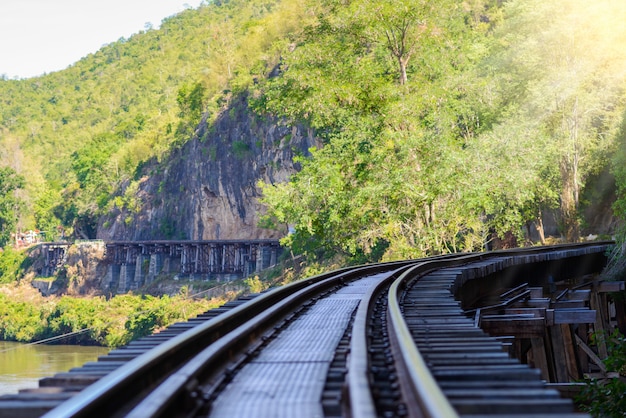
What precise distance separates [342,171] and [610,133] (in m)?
12.4

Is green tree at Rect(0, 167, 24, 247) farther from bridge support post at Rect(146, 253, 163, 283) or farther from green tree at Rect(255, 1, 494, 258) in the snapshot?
green tree at Rect(255, 1, 494, 258)

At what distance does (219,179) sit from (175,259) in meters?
11.2

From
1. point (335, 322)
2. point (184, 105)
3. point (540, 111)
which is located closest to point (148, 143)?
point (184, 105)

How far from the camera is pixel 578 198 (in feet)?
120

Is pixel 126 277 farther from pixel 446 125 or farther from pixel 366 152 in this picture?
pixel 366 152

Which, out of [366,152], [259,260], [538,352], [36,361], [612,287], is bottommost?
[36,361]

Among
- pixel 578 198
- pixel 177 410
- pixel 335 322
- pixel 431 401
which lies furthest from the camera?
pixel 578 198

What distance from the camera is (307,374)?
16.6ft

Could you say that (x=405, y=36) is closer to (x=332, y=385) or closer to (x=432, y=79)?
(x=432, y=79)

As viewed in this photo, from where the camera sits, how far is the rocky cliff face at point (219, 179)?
69.1m

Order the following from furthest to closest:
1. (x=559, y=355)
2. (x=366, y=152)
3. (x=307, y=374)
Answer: (x=366, y=152)
(x=559, y=355)
(x=307, y=374)

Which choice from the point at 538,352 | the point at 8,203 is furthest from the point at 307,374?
the point at 8,203

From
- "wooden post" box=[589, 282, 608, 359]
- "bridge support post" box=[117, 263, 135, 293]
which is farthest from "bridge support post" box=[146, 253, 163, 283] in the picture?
"wooden post" box=[589, 282, 608, 359]

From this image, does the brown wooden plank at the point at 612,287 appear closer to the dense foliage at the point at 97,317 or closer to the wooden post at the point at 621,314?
the wooden post at the point at 621,314
